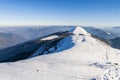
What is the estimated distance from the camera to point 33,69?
2761 centimetres

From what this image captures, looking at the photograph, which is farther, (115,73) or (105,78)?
(115,73)

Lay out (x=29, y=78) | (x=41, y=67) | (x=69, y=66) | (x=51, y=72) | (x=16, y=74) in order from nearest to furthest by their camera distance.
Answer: (x=29, y=78) < (x=16, y=74) < (x=51, y=72) < (x=41, y=67) < (x=69, y=66)

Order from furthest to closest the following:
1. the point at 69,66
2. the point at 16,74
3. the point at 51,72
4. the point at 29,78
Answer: the point at 69,66 < the point at 51,72 < the point at 16,74 < the point at 29,78

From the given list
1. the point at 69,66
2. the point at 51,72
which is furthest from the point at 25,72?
the point at 69,66

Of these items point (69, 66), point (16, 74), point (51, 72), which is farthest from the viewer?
point (69, 66)

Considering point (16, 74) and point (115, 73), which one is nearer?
point (16, 74)

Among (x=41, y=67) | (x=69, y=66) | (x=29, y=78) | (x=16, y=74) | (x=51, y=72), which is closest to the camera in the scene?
(x=29, y=78)

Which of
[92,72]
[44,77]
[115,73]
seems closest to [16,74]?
[44,77]

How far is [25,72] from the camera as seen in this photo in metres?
25.6

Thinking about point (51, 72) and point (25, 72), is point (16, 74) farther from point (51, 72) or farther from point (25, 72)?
point (51, 72)

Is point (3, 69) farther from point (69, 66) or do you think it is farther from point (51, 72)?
point (69, 66)

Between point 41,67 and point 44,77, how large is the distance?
5326mm

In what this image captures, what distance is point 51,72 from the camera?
26.5m

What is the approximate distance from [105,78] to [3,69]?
12.5 meters
